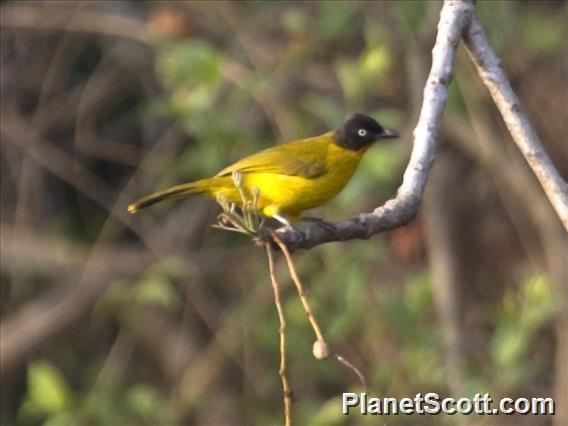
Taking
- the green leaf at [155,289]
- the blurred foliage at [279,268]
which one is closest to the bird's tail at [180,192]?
the blurred foliage at [279,268]

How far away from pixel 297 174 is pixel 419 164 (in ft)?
4.99

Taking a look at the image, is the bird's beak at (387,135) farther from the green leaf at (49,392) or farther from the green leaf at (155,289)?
the green leaf at (49,392)

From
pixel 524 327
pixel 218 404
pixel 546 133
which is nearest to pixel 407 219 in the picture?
pixel 524 327

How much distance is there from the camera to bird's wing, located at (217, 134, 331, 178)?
4.39 metres

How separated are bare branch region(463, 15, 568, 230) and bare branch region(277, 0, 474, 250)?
0.07 m

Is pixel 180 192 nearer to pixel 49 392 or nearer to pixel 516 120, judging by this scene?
pixel 516 120

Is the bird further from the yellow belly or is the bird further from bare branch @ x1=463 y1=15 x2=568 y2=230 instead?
bare branch @ x1=463 y1=15 x2=568 y2=230

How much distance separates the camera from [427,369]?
18.9ft

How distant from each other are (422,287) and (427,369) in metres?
0.39

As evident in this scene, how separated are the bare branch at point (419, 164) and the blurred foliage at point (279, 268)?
1.63 m

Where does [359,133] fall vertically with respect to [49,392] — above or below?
above

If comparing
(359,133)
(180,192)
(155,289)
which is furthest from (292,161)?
(155,289)

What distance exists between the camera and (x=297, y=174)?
439cm

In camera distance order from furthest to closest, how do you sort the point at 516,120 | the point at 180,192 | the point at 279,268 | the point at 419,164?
the point at 279,268 < the point at 180,192 < the point at 516,120 < the point at 419,164
